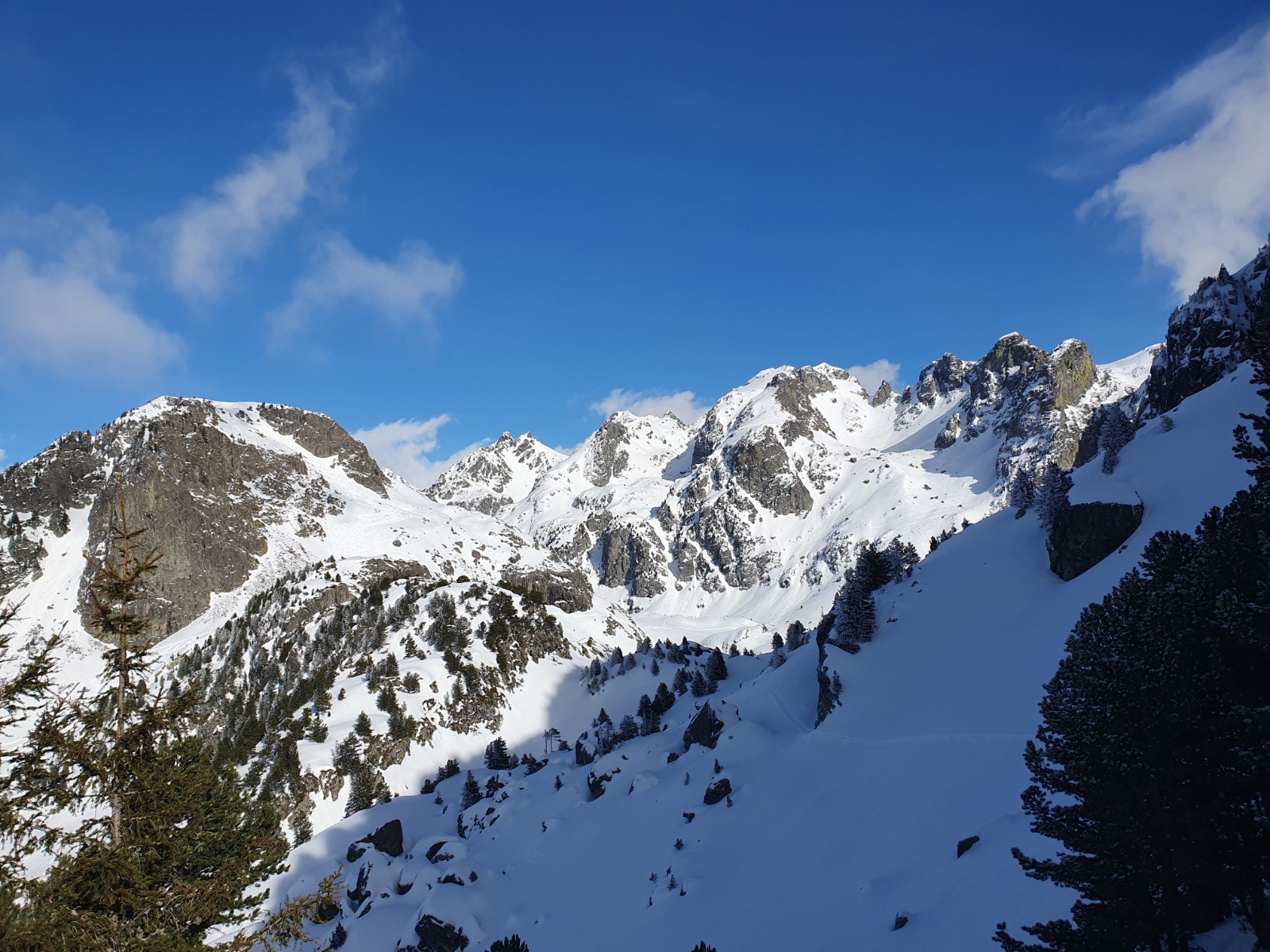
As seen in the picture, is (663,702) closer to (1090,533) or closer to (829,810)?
(829,810)

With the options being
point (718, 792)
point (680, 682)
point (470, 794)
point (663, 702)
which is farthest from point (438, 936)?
point (680, 682)

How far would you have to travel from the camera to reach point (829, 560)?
19575 centimetres

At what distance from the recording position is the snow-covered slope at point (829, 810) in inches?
873

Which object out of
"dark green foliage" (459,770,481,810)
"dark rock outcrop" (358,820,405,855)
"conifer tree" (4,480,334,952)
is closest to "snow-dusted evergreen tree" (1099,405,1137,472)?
"dark green foliage" (459,770,481,810)

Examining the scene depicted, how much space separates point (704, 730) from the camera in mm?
45688

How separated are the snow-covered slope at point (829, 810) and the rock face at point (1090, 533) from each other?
3.32ft

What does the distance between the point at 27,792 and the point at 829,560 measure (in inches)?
7858

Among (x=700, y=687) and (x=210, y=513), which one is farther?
(x=210, y=513)

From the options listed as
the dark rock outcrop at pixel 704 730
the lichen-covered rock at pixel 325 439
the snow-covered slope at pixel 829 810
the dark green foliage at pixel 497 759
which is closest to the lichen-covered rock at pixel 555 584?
the lichen-covered rock at pixel 325 439

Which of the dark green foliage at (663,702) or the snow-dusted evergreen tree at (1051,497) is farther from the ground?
the snow-dusted evergreen tree at (1051,497)

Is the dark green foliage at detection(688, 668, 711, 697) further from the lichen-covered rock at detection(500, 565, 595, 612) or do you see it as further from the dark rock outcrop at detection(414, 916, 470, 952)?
the lichen-covered rock at detection(500, 565, 595, 612)

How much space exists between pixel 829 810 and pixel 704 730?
16.0 m

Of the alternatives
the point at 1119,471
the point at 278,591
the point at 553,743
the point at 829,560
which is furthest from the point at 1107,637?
the point at 829,560

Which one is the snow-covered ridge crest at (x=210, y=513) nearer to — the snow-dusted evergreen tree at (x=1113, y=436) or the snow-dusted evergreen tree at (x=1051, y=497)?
the snow-dusted evergreen tree at (x=1051, y=497)
